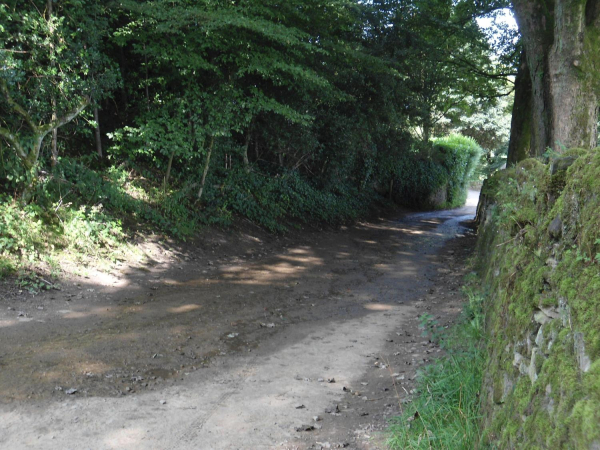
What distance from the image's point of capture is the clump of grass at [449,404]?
4.21 m

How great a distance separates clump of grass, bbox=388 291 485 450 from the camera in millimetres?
4215

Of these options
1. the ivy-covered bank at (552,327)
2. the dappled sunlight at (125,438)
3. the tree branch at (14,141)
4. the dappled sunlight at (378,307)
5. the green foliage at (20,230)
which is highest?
the tree branch at (14,141)

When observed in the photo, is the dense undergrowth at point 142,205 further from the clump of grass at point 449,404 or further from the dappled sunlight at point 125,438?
the clump of grass at point 449,404

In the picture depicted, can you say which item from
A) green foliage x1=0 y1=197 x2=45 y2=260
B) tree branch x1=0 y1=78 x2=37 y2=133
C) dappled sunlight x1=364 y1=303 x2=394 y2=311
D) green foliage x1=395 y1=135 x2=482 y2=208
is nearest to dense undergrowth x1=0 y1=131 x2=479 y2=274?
green foliage x1=0 y1=197 x2=45 y2=260

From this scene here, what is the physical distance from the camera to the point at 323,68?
58.6 ft

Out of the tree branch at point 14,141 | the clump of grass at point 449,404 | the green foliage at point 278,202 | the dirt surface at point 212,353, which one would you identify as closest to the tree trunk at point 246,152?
the green foliage at point 278,202

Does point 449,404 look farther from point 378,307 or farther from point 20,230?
point 20,230

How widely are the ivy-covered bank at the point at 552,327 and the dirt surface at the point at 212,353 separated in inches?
63.8

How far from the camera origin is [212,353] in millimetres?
7039

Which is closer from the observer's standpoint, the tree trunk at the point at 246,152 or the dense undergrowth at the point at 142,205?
the dense undergrowth at the point at 142,205

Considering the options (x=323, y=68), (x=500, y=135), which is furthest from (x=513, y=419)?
(x=500, y=135)

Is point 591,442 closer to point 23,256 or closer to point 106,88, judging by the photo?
point 23,256

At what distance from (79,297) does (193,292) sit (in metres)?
1.97

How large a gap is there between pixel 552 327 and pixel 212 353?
193 inches
